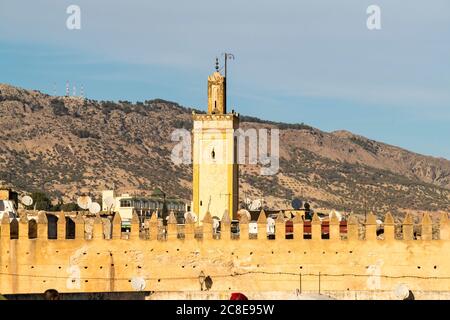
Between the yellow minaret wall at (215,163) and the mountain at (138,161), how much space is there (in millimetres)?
70189

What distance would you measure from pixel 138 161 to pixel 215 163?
327ft

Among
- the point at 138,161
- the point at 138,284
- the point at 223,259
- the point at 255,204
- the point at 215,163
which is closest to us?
the point at 138,284

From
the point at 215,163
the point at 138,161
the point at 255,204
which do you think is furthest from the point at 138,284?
the point at 138,161

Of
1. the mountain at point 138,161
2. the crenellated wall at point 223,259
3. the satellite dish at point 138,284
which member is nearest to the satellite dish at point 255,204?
the crenellated wall at point 223,259

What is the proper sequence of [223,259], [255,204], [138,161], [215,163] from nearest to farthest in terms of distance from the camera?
[223,259] → [215,163] → [255,204] → [138,161]

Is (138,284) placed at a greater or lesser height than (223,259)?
lesser

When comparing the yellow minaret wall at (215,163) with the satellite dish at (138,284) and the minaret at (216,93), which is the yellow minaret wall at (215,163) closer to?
the minaret at (216,93)

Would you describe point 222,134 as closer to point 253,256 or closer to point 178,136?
point 253,256

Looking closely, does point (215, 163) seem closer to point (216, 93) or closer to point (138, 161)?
point (216, 93)

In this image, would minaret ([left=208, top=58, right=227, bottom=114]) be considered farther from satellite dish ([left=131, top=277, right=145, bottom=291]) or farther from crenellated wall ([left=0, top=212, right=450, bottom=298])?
satellite dish ([left=131, top=277, right=145, bottom=291])

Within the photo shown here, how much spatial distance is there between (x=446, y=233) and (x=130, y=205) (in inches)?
1707

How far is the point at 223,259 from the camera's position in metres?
51.2

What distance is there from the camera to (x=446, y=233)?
50.2m

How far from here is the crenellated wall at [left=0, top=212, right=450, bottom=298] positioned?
165 feet
